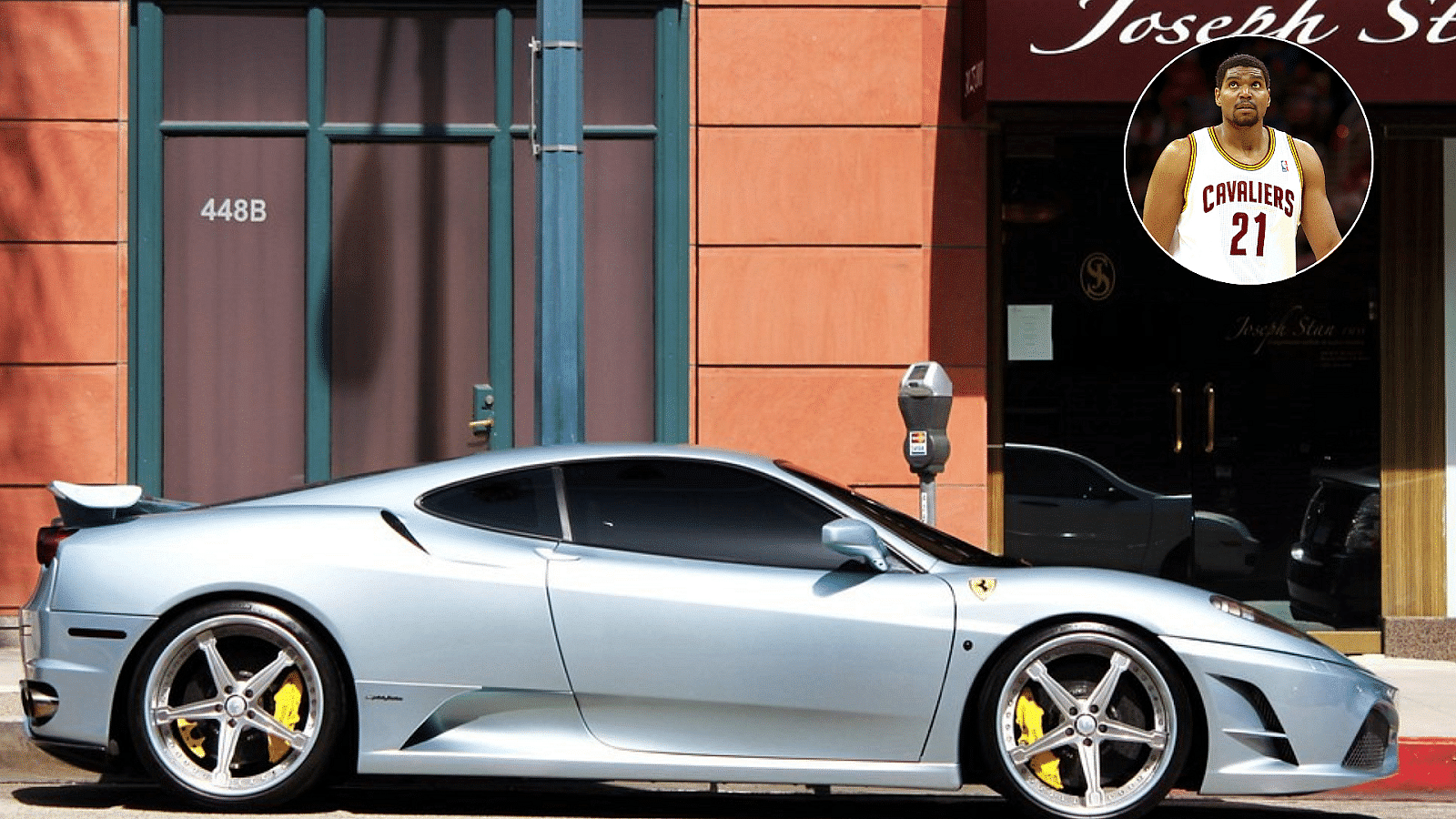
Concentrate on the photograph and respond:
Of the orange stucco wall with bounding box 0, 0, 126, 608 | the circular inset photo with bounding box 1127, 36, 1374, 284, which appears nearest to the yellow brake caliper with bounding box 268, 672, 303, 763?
the orange stucco wall with bounding box 0, 0, 126, 608

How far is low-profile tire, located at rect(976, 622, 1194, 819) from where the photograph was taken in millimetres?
6242

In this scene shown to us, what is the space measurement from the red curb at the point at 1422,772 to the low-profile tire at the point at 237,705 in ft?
13.2

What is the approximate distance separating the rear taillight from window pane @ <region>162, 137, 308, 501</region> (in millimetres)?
4697

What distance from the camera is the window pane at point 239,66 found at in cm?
1153

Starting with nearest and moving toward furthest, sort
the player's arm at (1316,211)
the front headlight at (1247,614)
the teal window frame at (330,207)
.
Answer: the front headlight at (1247,614)
the player's arm at (1316,211)
the teal window frame at (330,207)

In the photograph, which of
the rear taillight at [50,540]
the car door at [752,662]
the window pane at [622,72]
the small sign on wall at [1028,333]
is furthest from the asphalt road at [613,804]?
the window pane at [622,72]

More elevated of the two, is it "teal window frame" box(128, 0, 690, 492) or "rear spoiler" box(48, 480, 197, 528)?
"teal window frame" box(128, 0, 690, 492)

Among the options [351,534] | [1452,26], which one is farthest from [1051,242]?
[351,534]

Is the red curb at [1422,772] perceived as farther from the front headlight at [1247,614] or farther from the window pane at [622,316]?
the window pane at [622,316]

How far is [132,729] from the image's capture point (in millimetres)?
6344

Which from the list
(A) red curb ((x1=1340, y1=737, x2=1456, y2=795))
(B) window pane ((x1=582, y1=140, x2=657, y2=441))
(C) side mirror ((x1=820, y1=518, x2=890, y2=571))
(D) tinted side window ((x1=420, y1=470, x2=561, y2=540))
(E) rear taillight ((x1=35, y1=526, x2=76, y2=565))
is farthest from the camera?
(B) window pane ((x1=582, y1=140, x2=657, y2=441))

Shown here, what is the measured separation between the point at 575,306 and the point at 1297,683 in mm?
3955

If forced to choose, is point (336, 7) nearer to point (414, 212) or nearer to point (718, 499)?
point (414, 212)

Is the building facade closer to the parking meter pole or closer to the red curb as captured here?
the parking meter pole
